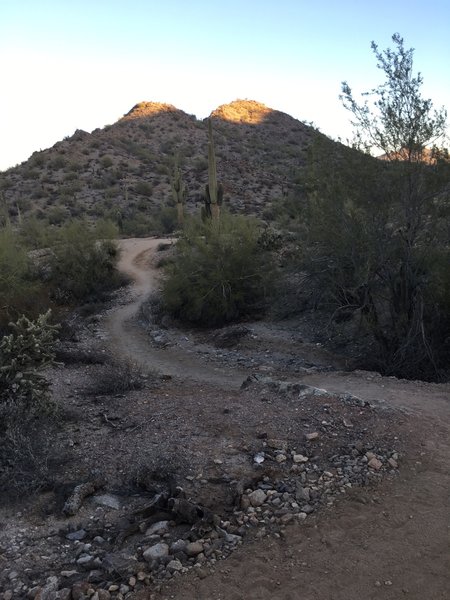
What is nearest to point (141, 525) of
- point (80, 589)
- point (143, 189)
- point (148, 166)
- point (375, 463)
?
point (80, 589)

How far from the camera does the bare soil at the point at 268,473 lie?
4.39 meters

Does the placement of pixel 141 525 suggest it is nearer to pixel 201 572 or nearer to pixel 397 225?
pixel 201 572

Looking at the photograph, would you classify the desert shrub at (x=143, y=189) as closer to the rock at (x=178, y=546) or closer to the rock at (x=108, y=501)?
the rock at (x=108, y=501)

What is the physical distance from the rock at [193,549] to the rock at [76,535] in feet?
3.51


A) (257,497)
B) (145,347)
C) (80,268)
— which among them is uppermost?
(80,268)

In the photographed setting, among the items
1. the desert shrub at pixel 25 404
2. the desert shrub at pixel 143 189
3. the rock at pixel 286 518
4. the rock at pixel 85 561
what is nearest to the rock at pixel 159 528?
the rock at pixel 85 561

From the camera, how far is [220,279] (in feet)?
53.3

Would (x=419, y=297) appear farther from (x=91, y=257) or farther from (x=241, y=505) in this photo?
(x=91, y=257)

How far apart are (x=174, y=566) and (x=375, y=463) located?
2.68 metres

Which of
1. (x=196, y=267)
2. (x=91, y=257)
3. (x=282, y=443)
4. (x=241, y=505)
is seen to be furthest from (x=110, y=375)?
(x=91, y=257)

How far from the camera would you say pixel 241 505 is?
539 cm

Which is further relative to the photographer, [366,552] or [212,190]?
[212,190]

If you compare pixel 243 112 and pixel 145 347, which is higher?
pixel 243 112

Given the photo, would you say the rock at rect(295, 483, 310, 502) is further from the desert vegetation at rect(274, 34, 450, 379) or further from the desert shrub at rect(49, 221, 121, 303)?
the desert shrub at rect(49, 221, 121, 303)
